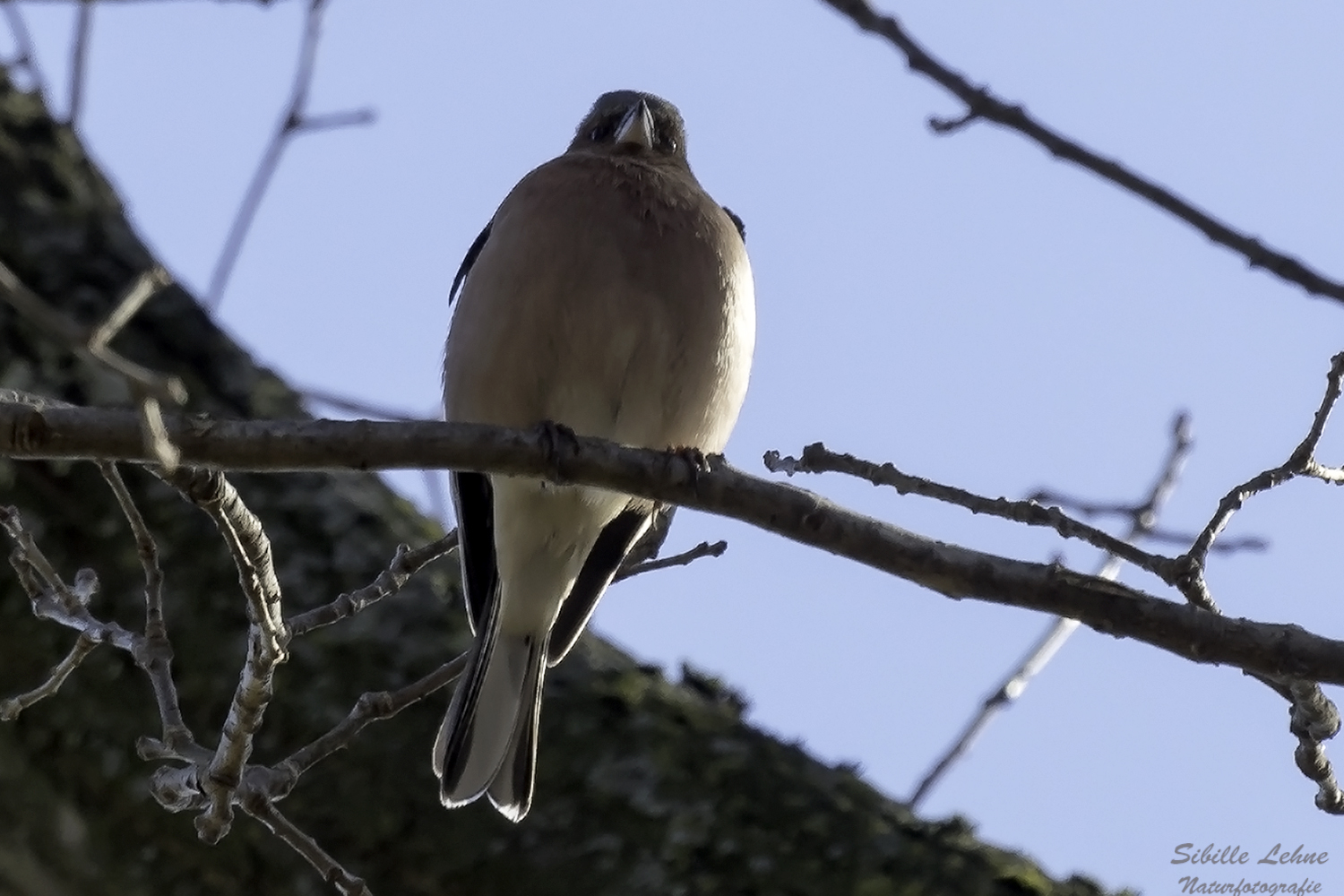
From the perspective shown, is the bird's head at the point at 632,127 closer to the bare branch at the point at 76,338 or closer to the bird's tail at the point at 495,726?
the bird's tail at the point at 495,726

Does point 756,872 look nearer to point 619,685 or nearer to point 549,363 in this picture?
point 619,685

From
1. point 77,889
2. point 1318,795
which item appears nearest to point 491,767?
point 77,889

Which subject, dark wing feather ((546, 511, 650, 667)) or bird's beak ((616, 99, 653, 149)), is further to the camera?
bird's beak ((616, 99, 653, 149))

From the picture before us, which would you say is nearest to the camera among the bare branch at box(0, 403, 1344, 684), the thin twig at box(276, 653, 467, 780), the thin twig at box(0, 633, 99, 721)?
the bare branch at box(0, 403, 1344, 684)

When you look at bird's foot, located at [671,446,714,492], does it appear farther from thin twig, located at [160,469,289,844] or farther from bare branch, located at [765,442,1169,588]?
thin twig, located at [160,469,289,844]

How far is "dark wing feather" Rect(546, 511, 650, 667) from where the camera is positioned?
4094 millimetres

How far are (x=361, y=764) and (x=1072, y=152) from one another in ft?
6.62

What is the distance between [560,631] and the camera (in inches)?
155

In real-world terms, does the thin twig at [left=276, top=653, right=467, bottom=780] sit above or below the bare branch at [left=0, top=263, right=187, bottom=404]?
above

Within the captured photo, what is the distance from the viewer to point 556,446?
250cm

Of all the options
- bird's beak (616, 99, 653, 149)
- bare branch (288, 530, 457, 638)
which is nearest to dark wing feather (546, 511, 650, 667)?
bare branch (288, 530, 457, 638)

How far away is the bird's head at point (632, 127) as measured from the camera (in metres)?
4.68

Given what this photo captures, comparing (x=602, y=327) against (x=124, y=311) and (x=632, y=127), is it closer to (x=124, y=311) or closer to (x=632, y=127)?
(x=632, y=127)

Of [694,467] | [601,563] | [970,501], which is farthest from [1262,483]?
[601,563]
